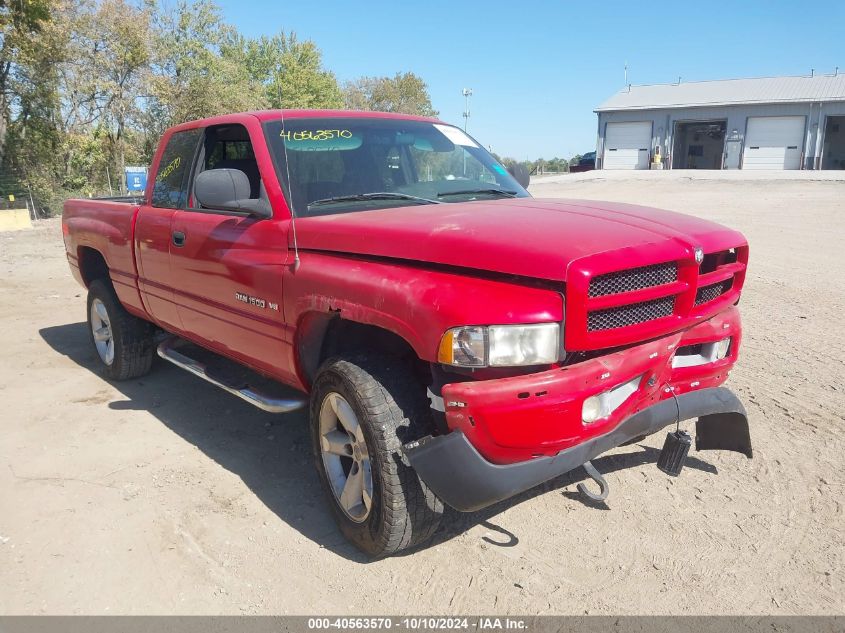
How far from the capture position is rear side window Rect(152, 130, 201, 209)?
4.42 metres

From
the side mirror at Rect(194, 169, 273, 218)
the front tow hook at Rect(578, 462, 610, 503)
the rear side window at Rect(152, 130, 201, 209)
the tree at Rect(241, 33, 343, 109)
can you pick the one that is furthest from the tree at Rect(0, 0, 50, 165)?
the front tow hook at Rect(578, 462, 610, 503)

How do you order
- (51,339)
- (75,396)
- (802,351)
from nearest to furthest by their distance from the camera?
(75,396) → (802,351) → (51,339)

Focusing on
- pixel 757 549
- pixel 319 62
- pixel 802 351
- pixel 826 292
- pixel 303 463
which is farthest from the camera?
pixel 319 62

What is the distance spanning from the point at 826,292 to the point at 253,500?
703 centimetres

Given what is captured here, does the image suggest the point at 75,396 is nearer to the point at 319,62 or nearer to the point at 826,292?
the point at 826,292

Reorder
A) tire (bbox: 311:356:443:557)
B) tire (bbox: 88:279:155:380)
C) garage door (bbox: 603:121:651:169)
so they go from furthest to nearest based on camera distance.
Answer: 1. garage door (bbox: 603:121:651:169)
2. tire (bbox: 88:279:155:380)
3. tire (bbox: 311:356:443:557)

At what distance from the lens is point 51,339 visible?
695cm

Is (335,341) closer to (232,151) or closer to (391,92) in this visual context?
(232,151)

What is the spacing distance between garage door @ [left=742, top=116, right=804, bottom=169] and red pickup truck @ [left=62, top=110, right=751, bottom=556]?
37.2 m

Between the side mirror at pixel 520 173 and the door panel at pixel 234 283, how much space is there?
1.91m

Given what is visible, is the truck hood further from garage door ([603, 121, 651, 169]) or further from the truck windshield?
garage door ([603, 121, 651, 169])

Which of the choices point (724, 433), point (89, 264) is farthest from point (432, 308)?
point (89, 264)

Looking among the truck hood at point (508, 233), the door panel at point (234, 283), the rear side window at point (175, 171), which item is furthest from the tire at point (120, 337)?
the truck hood at point (508, 233)

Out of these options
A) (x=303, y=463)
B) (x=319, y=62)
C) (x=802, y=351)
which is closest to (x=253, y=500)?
(x=303, y=463)
